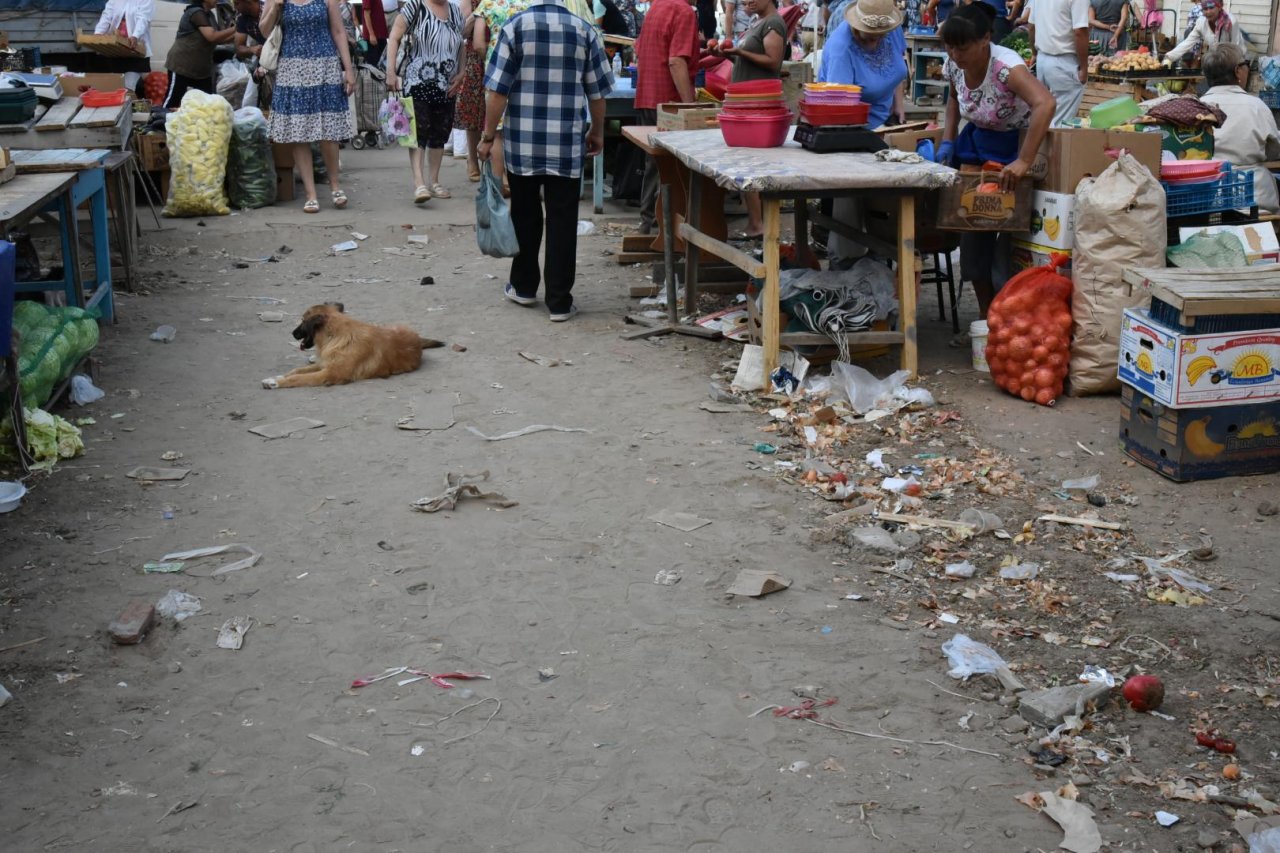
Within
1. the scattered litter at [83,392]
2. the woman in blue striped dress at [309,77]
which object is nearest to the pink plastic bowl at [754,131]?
the scattered litter at [83,392]

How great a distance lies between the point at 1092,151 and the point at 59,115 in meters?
6.80

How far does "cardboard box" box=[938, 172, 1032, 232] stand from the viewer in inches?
275

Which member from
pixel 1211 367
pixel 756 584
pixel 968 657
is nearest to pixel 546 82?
pixel 1211 367

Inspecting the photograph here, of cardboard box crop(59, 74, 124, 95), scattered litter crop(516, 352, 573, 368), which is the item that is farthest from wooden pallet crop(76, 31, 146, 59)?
scattered litter crop(516, 352, 573, 368)

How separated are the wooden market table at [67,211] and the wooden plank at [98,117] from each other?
515 mm

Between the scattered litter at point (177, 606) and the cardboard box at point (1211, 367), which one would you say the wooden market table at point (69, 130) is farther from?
the cardboard box at point (1211, 367)

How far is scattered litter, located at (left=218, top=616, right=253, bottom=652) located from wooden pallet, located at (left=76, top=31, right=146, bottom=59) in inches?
509

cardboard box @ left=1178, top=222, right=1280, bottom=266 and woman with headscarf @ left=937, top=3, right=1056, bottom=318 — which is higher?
woman with headscarf @ left=937, top=3, right=1056, bottom=318

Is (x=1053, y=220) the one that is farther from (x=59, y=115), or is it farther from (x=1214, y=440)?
(x=59, y=115)

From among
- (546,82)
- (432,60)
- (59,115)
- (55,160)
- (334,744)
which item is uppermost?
(432,60)

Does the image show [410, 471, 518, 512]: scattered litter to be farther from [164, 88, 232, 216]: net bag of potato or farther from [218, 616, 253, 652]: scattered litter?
[164, 88, 232, 216]: net bag of potato

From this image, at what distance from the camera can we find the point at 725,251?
770 centimetres

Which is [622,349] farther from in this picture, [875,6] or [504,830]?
[504,830]

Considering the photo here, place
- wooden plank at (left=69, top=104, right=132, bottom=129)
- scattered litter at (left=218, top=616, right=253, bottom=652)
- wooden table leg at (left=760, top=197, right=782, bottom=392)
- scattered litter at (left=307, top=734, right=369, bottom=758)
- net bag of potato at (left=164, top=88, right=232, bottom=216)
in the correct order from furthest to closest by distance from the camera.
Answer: net bag of potato at (left=164, top=88, right=232, bottom=216), wooden plank at (left=69, top=104, right=132, bottom=129), wooden table leg at (left=760, top=197, right=782, bottom=392), scattered litter at (left=218, top=616, right=253, bottom=652), scattered litter at (left=307, top=734, right=369, bottom=758)
